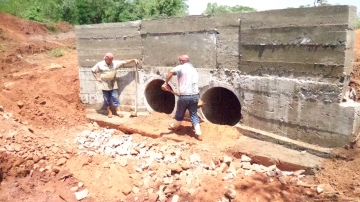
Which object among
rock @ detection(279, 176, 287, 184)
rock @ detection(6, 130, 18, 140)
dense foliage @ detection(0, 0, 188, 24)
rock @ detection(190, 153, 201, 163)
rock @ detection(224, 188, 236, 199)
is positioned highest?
dense foliage @ detection(0, 0, 188, 24)

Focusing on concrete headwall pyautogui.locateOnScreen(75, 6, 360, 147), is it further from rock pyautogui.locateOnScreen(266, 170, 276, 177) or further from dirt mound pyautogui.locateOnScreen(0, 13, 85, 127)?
dirt mound pyautogui.locateOnScreen(0, 13, 85, 127)

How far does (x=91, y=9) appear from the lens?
64.0 feet

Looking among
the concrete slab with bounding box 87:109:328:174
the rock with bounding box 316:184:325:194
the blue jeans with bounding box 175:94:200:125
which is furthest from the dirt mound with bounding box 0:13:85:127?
the rock with bounding box 316:184:325:194

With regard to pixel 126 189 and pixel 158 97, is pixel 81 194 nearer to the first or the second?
pixel 126 189

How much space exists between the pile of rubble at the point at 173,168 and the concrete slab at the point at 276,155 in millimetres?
108

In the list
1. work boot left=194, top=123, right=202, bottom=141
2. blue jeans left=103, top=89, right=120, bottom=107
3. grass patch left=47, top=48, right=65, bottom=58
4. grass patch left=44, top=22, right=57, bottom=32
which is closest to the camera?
work boot left=194, top=123, right=202, bottom=141

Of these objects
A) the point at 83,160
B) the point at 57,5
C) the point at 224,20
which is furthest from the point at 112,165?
the point at 57,5

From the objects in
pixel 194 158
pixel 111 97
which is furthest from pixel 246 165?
pixel 111 97

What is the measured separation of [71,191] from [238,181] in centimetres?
292

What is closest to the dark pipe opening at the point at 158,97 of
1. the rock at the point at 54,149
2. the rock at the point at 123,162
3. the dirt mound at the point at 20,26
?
the rock at the point at 123,162

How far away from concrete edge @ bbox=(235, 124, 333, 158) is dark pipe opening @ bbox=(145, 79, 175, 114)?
2684mm

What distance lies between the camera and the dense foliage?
58.6ft

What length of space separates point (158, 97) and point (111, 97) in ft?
4.59

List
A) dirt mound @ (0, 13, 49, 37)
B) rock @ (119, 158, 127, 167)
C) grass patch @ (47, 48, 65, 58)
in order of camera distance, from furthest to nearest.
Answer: dirt mound @ (0, 13, 49, 37) < grass patch @ (47, 48, 65, 58) < rock @ (119, 158, 127, 167)
